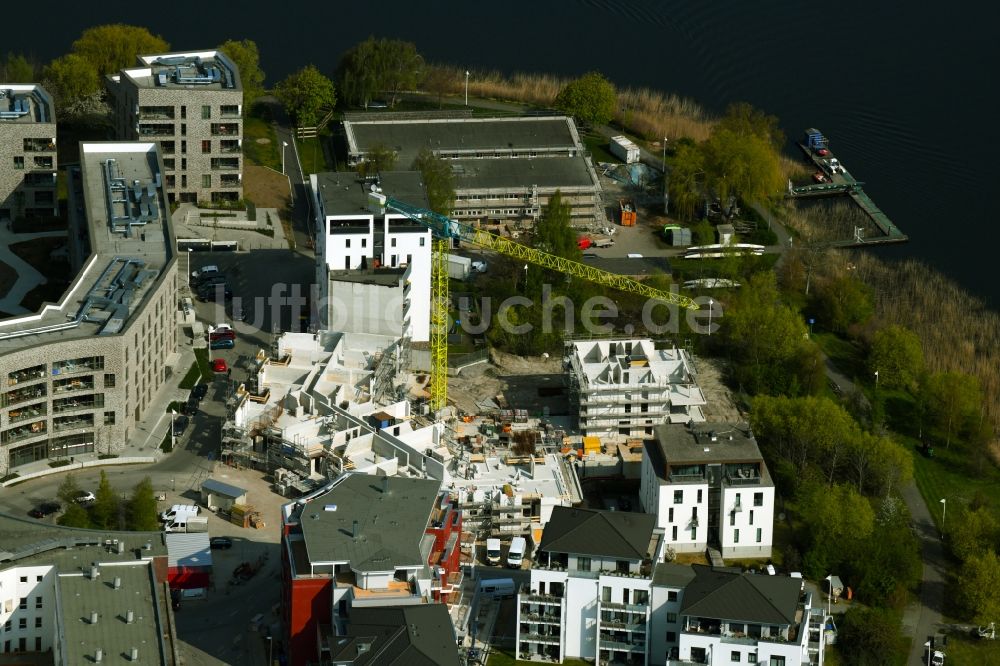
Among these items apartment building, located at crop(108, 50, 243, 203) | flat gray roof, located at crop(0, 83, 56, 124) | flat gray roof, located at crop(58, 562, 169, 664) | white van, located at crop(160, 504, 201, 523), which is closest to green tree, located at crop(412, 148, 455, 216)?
apartment building, located at crop(108, 50, 243, 203)

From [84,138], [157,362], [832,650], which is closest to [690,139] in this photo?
[84,138]

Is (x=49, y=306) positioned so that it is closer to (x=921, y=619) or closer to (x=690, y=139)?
(x=921, y=619)

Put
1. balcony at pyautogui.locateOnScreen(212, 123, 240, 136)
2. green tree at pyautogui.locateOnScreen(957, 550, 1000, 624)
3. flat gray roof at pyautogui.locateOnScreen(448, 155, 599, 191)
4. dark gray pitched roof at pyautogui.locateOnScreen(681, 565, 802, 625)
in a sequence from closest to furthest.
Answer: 1. dark gray pitched roof at pyautogui.locateOnScreen(681, 565, 802, 625)
2. green tree at pyautogui.locateOnScreen(957, 550, 1000, 624)
3. balcony at pyautogui.locateOnScreen(212, 123, 240, 136)
4. flat gray roof at pyautogui.locateOnScreen(448, 155, 599, 191)

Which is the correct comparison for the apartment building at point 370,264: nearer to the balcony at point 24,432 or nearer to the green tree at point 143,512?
the balcony at point 24,432

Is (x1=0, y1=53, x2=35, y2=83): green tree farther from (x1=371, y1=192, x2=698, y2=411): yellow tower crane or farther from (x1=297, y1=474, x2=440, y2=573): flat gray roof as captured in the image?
(x1=297, y1=474, x2=440, y2=573): flat gray roof

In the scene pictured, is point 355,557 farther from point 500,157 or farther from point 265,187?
point 500,157

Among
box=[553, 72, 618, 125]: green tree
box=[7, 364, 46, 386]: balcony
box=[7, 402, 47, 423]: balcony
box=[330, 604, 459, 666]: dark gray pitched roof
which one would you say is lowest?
box=[330, 604, 459, 666]: dark gray pitched roof

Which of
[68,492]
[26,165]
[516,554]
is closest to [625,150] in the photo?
[26,165]
